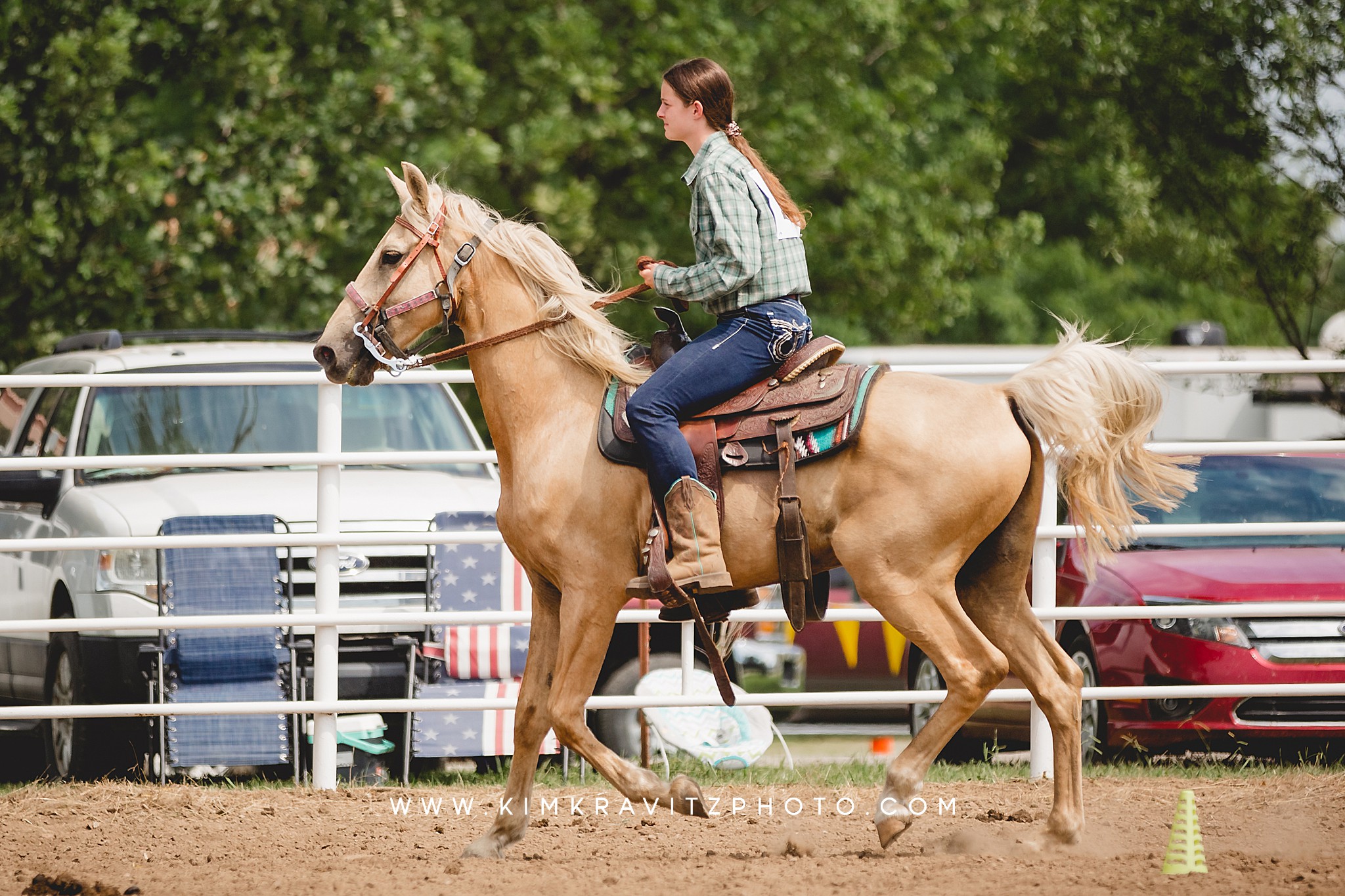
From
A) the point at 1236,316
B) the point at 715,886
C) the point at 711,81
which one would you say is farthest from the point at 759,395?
the point at 1236,316

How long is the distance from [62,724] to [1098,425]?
17.2 ft

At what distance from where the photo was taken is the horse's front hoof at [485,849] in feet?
17.5

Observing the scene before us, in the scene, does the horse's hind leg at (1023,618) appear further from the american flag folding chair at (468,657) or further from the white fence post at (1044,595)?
the american flag folding chair at (468,657)

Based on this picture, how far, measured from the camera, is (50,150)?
38.5 feet

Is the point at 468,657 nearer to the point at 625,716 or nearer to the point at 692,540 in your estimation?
the point at 625,716

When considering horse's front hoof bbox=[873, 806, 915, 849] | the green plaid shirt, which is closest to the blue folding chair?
the green plaid shirt

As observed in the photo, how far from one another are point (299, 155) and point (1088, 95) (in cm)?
691

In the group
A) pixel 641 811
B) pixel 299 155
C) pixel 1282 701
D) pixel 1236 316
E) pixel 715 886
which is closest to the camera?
pixel 715 886

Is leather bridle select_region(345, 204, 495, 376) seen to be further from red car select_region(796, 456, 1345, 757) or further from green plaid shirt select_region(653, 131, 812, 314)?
red car select_region(796, 456, 1345, 757)

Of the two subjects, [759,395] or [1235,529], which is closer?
[759,395]

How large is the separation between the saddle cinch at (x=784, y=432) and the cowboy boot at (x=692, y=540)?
8cm

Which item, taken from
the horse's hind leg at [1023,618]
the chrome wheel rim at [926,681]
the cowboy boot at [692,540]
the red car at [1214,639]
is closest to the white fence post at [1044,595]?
the red car at [1214,639]

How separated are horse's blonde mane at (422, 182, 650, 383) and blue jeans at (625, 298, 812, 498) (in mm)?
220

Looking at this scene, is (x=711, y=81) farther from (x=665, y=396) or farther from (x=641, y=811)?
(x=641, y=811)
